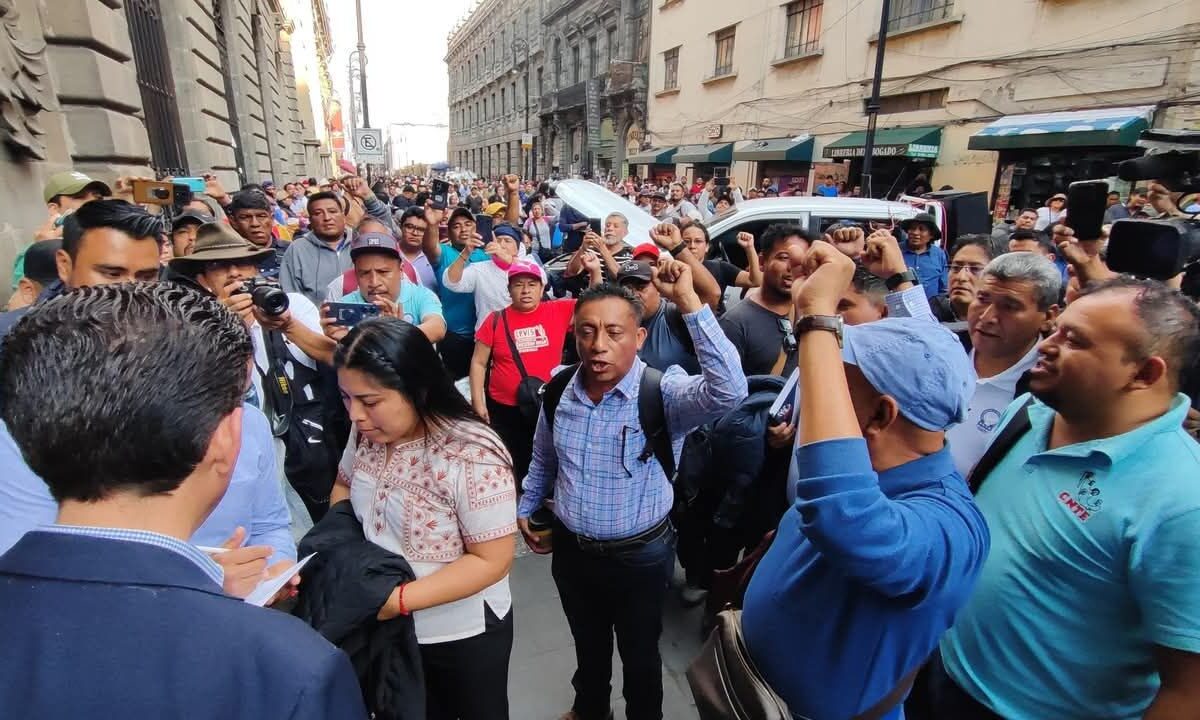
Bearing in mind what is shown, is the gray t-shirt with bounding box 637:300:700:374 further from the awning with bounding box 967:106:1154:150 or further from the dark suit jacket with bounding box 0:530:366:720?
the awning with bounding box 967:106:1154:150

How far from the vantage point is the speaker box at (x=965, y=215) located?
6371mm

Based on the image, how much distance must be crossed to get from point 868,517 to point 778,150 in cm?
1836

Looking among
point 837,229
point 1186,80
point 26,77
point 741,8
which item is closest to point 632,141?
point 741,8

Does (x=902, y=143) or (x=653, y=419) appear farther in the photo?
(x=902, y=143)

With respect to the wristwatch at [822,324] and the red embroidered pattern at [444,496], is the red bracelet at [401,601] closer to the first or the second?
the red embroidered pattern at [444,496]

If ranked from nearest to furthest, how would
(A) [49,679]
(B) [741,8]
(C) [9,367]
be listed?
(A) [49,679]
(C) [9,367]
(B) [741,8]

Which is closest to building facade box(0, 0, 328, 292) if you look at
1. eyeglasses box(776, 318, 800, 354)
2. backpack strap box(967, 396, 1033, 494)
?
eyeglasses box(776, 318, 800, 354)

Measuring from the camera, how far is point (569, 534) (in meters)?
2.16

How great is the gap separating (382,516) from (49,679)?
1.00 m

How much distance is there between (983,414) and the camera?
2.23 meters

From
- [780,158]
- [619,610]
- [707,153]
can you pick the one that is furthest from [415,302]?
[707,153]

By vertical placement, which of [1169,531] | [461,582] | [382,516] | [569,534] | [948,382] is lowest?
[569,534]

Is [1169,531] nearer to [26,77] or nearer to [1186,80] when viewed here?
[26,77]

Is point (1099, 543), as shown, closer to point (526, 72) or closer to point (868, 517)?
point (868, 517)
